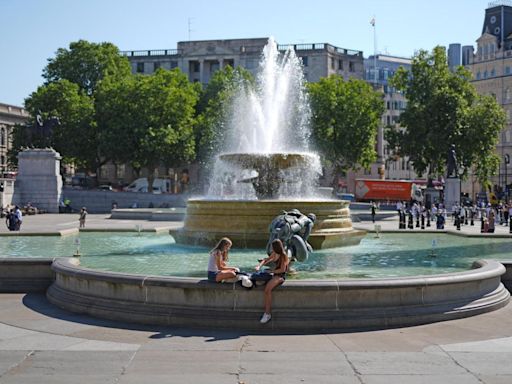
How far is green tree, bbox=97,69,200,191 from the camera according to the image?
6612cm

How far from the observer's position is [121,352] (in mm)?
9297

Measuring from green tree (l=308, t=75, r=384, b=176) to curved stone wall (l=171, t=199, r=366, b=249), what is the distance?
48.7m

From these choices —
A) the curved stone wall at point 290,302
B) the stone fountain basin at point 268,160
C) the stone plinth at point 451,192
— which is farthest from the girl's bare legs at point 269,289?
the stone plinth at point 451,192

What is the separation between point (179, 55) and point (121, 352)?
89.7 meters

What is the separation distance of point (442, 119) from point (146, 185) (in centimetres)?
3372

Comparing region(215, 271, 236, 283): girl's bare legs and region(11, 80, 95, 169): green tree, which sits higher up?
region(11, 80, 95, 169): green tree

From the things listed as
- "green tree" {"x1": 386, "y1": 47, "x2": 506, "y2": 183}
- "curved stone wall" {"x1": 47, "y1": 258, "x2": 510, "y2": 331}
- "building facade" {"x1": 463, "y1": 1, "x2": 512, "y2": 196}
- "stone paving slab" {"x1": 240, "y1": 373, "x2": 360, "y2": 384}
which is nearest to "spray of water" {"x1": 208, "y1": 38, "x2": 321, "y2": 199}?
"curved stone wall" {"x1": 47, "y1": 258, "x2": 510, "y2": 331}

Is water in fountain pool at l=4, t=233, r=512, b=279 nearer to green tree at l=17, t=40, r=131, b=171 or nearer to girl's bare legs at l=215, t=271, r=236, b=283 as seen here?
girl's bare legs at l=215, t=271, r=236, b=283

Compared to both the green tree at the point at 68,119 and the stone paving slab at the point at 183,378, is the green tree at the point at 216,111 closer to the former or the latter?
the green tree at the point at 68,119

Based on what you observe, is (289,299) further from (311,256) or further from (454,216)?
(454,216)

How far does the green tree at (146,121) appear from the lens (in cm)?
6612

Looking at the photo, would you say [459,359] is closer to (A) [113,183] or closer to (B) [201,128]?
(B) [201,128]

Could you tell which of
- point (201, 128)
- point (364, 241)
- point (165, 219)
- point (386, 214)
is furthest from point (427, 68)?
point (364, 241)

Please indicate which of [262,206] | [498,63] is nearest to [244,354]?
[262,206]
